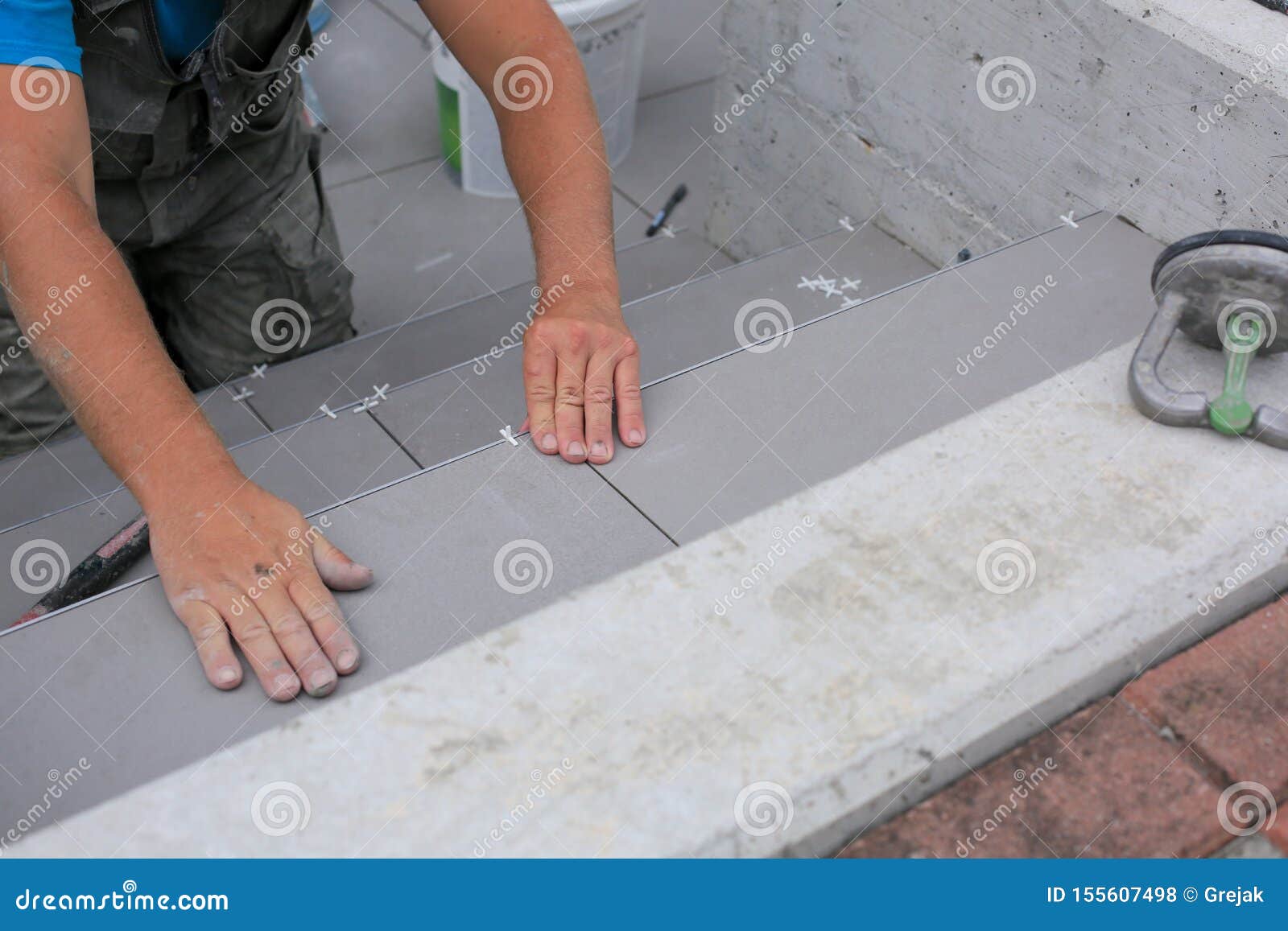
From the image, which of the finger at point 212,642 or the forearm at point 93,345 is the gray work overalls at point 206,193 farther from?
the finger at point 212,642

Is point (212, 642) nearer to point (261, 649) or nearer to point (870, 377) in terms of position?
point (261, 649)

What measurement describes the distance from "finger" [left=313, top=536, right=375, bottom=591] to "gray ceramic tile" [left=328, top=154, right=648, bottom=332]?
84.4 inches

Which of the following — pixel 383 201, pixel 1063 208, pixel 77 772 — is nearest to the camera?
pixel 77 772

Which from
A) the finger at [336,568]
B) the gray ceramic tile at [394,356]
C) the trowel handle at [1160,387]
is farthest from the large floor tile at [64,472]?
the trowel handle at [1160,387]

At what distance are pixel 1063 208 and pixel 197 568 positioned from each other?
1.85m

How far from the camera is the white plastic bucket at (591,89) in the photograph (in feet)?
11.8

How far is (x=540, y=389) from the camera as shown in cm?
181

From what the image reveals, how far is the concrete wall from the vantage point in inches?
80.3

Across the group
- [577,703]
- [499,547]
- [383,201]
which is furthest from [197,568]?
[383,201]

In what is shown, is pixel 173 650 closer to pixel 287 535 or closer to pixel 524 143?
pixel 287 535

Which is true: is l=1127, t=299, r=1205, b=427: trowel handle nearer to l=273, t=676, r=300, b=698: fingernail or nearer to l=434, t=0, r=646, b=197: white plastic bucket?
l=273, t=676, r=300, b=698: fingernail

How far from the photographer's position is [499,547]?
1.62 metres

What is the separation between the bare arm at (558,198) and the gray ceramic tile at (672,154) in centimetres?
183

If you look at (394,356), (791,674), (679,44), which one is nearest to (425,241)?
(394,356)
